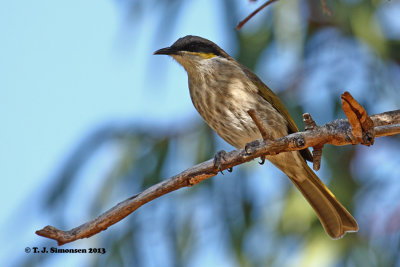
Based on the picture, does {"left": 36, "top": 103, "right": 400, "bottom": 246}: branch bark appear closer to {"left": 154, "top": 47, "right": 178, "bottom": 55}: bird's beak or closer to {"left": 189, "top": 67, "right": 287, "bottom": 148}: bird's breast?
{"left": 189, "top": 67, "right": 287, "bottom": 148}: bird's breast

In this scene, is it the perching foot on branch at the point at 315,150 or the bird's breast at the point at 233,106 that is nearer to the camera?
the perching foot on branch at the point at 315,150

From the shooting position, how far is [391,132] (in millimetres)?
2180

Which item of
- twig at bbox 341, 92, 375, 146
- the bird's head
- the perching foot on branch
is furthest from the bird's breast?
twig at bbox 341, 92, 375, 146

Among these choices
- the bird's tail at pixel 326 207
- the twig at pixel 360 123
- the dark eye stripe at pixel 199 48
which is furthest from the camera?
the dark eye stripe at pixel 199 48

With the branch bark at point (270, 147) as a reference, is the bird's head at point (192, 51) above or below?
above

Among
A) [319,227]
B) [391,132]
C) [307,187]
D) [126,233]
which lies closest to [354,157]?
[319,227]

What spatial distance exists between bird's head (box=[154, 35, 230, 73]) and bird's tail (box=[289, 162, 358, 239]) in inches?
33.6

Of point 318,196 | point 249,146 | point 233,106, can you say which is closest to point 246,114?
point 233,106

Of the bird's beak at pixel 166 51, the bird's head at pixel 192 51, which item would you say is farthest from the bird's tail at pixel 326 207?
the bird's beak at pixel 166 51

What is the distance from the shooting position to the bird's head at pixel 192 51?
3488 millimetres

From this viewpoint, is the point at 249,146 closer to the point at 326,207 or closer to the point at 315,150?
the point at 315,150

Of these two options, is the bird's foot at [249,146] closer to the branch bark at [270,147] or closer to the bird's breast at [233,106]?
the branch bark at [270,147]

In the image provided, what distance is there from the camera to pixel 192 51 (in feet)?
11.7

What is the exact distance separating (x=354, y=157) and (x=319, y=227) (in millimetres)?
733
